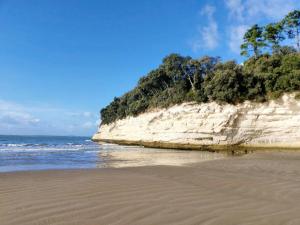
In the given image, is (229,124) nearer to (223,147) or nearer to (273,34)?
(223,147)

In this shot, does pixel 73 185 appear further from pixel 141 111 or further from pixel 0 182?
pixel 141 111

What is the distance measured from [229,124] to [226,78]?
14.3 ft

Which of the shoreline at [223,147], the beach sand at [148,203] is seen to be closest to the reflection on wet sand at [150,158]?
the shoreline at [223,147]

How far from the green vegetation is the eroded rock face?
1.00 meters

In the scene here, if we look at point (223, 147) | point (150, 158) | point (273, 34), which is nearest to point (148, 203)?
point (150, 158)

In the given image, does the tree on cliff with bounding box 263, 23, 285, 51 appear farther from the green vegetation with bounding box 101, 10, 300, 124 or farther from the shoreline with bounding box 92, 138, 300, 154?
the shoreline with bounding box 92, 138, 300, 154

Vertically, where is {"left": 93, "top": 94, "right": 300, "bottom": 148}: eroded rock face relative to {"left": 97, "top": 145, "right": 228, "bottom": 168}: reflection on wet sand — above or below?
above

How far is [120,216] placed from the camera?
4.68 metres

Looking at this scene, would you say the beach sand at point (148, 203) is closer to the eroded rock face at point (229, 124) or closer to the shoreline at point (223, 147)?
the shoreline at point (223, 147)

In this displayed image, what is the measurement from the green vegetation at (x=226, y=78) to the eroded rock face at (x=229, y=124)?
100 centimetres

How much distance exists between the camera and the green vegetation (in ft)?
91.9

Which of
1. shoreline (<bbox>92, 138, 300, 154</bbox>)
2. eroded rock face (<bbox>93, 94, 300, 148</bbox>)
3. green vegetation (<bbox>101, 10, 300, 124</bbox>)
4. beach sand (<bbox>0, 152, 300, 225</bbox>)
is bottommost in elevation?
beach sand (<bbox>0, 152, 300, 225</bbox>)

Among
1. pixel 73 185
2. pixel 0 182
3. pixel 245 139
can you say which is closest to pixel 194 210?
pixel 73 185

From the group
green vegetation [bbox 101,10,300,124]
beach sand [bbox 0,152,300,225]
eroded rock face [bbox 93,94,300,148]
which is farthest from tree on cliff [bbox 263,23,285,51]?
beach sand [bbox 0,152,300,225]
